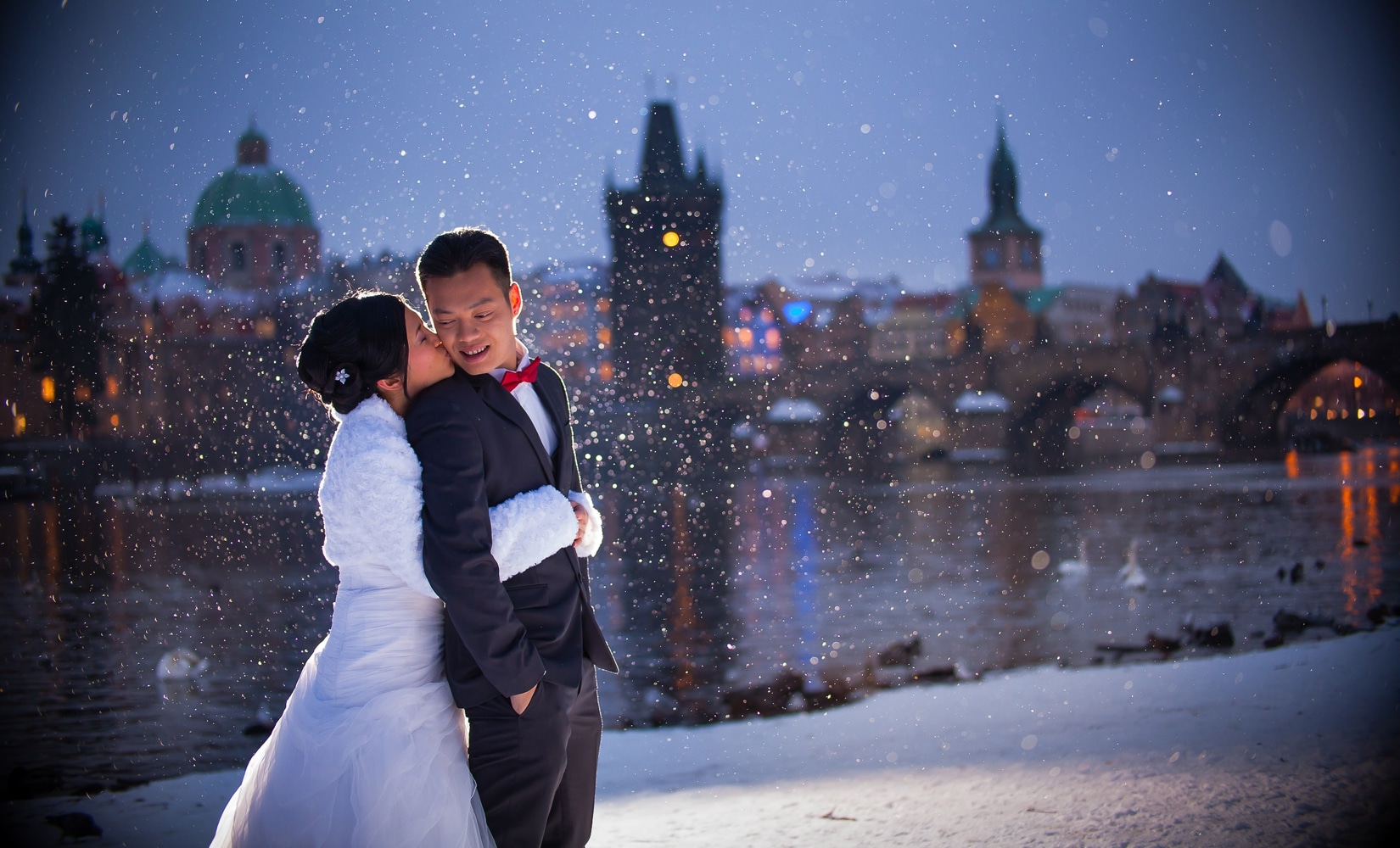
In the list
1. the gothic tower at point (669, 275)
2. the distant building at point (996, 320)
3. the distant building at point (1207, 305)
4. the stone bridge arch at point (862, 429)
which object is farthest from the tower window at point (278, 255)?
the distant building at point (1207, 305)

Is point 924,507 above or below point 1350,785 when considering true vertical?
below

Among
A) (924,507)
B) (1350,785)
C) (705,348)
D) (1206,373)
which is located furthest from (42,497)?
(1206,373)

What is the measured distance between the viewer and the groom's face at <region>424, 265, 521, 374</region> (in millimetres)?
1637

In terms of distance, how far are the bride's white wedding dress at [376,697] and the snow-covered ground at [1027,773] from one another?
97 cm

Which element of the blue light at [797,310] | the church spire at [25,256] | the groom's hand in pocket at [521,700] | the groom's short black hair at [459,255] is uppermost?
the blue light at [797,310]

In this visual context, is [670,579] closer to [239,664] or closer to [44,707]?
[239,664]

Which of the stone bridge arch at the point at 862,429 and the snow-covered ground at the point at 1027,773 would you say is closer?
the snow-covered ground at the point at 1027,773

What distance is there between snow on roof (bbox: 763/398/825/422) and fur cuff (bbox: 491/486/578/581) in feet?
108

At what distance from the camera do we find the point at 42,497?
7055 mm

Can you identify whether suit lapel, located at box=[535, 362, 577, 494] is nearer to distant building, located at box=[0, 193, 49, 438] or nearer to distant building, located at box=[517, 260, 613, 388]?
distant building, located at box=[0, 193, 49, 438]

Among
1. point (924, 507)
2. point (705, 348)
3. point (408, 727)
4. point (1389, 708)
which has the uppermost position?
point (705, 348)

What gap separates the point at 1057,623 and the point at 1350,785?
6.40 metres

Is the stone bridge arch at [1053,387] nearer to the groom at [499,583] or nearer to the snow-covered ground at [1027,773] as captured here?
the snow-covered ground at [1027,773]

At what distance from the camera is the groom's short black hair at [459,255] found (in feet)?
5.40
